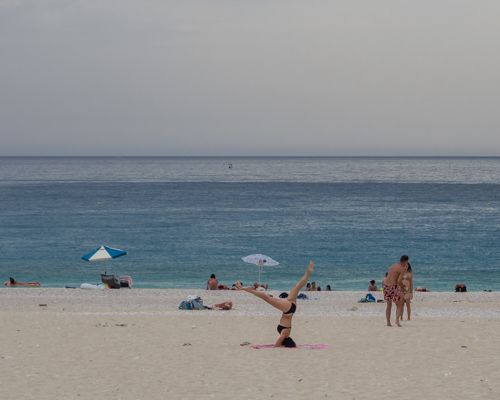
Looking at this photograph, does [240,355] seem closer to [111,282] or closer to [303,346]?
[303,346]

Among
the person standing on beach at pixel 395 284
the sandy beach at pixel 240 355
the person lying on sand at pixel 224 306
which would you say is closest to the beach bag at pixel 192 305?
the sandy beach at pixel 240 355

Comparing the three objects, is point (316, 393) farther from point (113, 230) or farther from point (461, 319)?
point (113, 230)

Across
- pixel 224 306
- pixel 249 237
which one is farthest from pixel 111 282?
pixel 249 237

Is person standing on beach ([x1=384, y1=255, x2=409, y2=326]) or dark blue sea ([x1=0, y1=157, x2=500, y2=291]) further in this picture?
dark blue sea ([x1=0, y1=157, x2=500, y2=291])

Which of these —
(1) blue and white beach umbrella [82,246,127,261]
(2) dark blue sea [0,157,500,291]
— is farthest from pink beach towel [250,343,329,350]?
(2) dark blue sea [0,157,500,291]

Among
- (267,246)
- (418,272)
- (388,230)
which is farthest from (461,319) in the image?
(388,230)

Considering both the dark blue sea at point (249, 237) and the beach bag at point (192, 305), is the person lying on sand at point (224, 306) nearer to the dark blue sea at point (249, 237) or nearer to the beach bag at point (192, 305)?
the beach bag at point (192, 305)

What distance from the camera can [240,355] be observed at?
1540 cm

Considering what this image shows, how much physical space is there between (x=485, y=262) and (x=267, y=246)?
52.7ft

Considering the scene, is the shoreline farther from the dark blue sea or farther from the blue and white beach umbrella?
the dark blue sea

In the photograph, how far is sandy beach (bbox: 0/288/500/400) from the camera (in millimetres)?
12453

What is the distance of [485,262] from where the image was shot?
5016cm

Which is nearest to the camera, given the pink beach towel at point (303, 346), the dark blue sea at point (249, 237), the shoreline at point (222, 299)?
the pink beach towel at point (303, 346)

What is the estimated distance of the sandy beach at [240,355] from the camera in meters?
12.5
